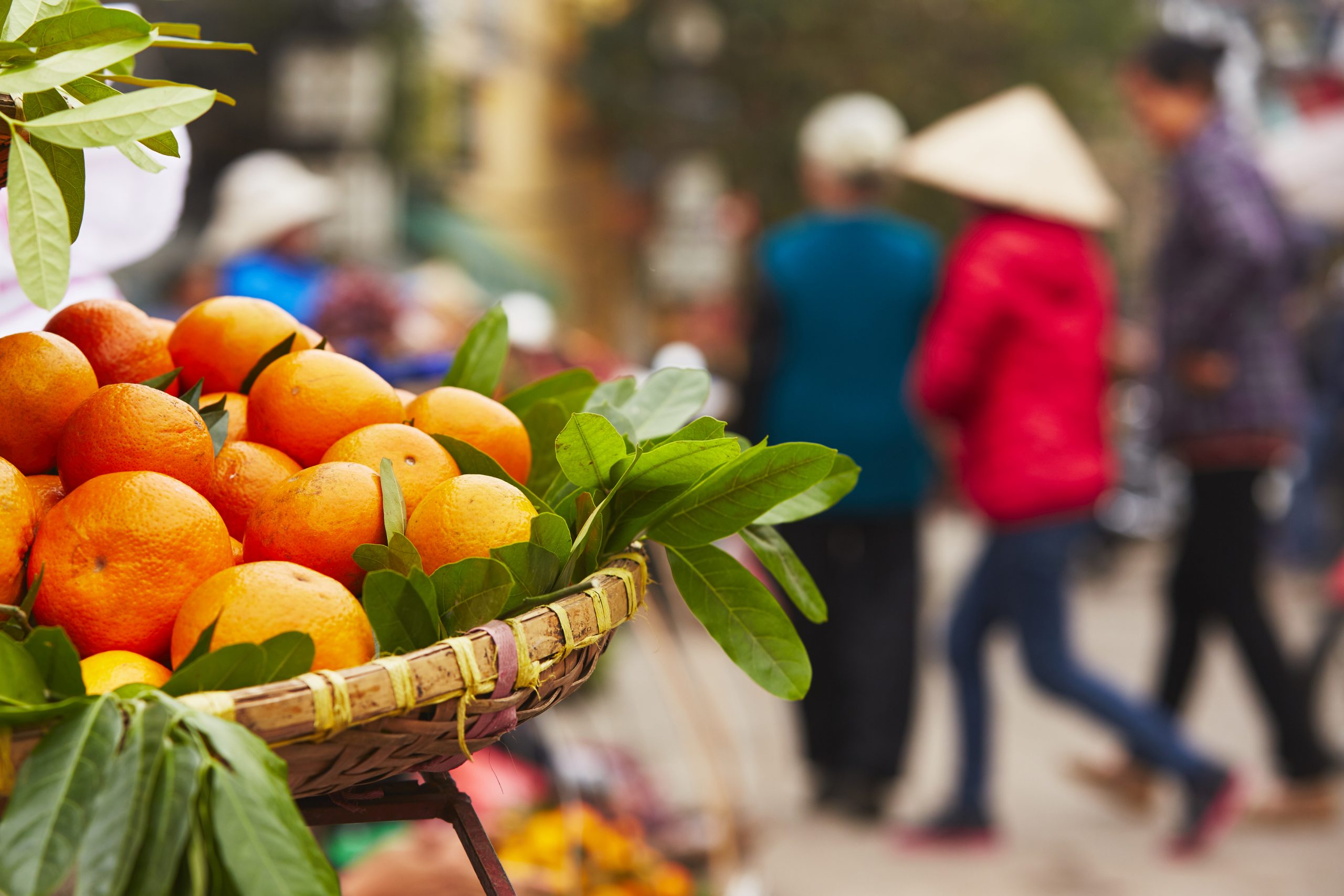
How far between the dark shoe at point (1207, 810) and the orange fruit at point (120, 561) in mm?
2954

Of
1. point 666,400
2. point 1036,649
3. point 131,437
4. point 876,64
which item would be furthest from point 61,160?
point 876,64

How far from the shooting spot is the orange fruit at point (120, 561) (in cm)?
80

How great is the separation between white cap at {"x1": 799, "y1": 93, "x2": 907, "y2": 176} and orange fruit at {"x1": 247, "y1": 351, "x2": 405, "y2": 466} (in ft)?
8.95

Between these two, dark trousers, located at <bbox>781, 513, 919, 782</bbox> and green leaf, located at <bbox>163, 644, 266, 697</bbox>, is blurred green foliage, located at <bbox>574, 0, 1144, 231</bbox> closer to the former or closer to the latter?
dark trousers, located at <bbox>781, 513, 919, 782</bbox>

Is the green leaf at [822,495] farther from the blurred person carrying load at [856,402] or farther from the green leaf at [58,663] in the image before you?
the blurred person carrying load at [856,402]

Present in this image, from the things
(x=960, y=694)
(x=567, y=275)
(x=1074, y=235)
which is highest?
(x=1074, y=235)

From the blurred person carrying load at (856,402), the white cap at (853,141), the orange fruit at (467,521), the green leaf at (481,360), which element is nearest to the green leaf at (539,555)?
the orange fruit at (467,521)

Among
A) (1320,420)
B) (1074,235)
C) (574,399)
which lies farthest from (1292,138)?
(574,399)

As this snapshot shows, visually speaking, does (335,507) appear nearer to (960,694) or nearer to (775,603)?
(775,603)

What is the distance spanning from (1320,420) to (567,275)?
14.4 metres

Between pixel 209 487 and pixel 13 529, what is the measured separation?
0.14m

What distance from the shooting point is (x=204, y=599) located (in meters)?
Result: 0.80

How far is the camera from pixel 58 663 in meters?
0.71

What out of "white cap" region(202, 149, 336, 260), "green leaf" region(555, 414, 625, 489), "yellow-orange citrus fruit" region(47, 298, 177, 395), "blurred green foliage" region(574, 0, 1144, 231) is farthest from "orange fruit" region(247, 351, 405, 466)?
"blurred green foliage" region(574, 0, 1144, 231)
